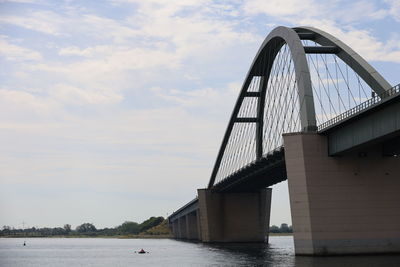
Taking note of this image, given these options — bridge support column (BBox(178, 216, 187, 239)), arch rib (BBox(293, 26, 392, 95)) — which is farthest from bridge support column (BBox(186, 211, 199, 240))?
arch rib (BBox(293, 26, 392, 95))

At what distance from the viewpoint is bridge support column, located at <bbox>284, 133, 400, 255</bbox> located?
52000 mm

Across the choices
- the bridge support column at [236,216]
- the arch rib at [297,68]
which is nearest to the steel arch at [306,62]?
the arch rib at [297,68]

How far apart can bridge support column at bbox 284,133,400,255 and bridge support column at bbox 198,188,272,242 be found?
173ft

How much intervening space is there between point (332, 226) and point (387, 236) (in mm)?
4607

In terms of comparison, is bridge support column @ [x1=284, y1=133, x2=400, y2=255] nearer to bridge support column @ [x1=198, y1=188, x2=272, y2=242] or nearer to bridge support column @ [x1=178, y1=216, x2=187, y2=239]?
bridge support column @ [x1=198, y1=188, x2=272, y2=242]

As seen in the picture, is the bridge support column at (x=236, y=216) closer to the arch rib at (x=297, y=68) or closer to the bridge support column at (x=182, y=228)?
the arch rib at (x=297, y=68)

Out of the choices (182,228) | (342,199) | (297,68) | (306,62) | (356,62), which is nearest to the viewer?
(342,199)

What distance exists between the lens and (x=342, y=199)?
52.6 meters

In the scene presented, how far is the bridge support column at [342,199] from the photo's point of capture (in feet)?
171

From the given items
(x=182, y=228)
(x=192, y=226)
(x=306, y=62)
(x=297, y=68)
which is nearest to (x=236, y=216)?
(x=297, y=68)

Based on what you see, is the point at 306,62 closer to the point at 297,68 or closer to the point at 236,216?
the point at 297,68

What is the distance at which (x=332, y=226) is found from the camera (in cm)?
5222

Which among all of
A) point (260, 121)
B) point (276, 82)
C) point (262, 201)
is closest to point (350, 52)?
point (276, 82)

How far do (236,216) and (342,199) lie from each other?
5668 centimetres
